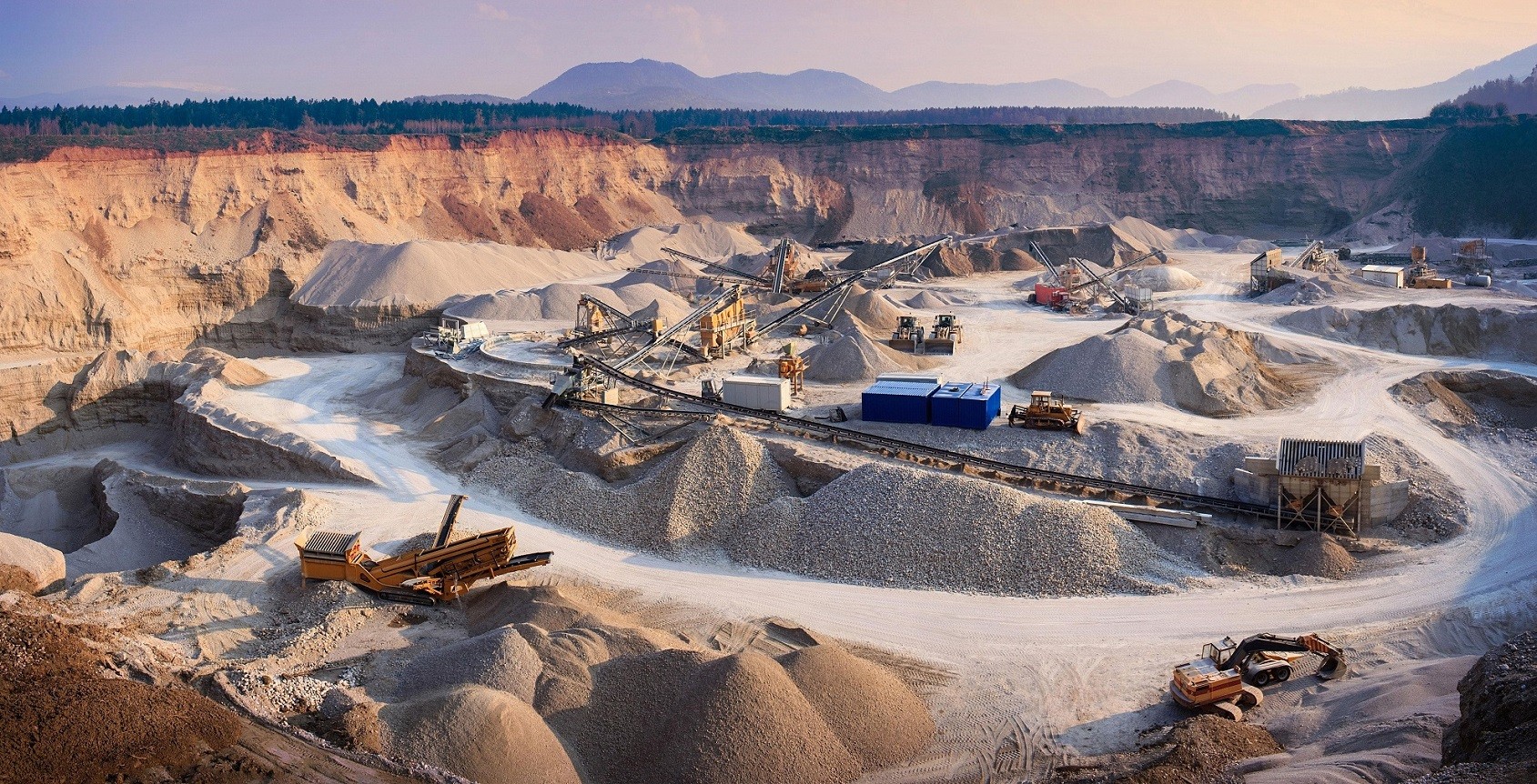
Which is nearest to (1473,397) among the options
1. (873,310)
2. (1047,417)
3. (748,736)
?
(1047,417)

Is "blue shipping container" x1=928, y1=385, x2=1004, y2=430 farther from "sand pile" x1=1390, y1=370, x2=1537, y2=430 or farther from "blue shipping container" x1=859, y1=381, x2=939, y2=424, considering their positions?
"sand pile" x1=1390, y1=370, x2=1537, y2=430

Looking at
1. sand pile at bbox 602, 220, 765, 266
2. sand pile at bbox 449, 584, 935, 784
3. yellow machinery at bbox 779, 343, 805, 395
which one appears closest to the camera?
sand pile at bbox 449, 584, 935, 784

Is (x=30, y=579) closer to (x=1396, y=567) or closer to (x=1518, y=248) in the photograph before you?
(x=1396, y=567)

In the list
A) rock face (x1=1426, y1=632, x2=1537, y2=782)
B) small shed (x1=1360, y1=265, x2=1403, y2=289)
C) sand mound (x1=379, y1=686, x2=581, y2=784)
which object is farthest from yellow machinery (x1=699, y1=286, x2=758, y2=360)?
small shed (x1=1360, y1=265, x2=1403, y2=289)

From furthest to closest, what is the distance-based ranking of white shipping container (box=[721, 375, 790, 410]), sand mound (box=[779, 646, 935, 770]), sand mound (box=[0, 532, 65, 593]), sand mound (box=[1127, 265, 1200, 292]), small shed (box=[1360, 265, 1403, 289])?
1. sand mound (box=[1127, 265, 1200, 292])
2. small shed (box=[1360, 265, 1403, 289])
3. white shipping container (box=[721, 375, 790, 410])
4. sand mound (box=[0, 532, 65, 593])
5. sand mound (box=[779, 646, 935, 770])

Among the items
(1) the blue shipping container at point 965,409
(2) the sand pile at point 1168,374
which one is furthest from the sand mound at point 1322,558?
(2) the sand pile at point 1168,374

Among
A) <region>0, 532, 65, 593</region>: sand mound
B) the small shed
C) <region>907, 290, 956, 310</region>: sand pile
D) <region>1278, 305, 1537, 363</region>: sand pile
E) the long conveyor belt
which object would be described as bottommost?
<region>0, 532, 65, 593</region>: sand mound

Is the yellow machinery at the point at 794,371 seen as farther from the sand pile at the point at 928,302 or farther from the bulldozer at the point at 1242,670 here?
the bulldozer at the point at 1242,670
